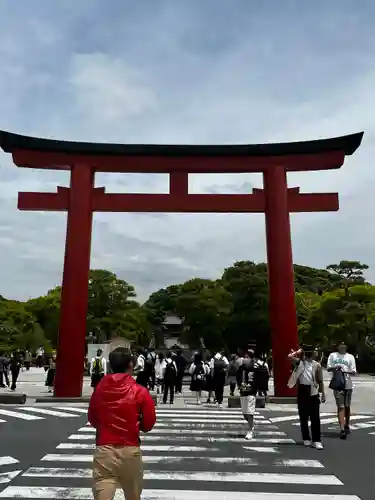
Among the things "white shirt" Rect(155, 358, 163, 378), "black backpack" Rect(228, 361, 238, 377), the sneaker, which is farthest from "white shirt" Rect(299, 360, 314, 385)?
"white shirt" Rect(155, 358, 163, 378)

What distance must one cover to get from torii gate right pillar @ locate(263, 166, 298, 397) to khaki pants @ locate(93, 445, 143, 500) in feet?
43.0

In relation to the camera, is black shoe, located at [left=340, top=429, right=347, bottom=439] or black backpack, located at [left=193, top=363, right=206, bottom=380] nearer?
black shoe, located at [left=340, top=429, right=347, bottom=439]

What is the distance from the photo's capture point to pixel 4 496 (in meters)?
5.47

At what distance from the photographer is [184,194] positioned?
17.5 metres

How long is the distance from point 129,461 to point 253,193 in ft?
47.7

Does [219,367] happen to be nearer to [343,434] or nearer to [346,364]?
[346,364]

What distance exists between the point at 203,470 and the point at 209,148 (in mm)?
12075

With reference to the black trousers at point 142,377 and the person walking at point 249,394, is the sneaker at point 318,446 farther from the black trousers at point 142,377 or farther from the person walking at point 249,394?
the black trousers at point 142,377

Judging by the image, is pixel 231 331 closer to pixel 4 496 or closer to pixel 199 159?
pixel 199 159

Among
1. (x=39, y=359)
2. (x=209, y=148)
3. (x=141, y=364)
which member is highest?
(x=209, y=148)

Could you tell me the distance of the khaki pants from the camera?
372cm

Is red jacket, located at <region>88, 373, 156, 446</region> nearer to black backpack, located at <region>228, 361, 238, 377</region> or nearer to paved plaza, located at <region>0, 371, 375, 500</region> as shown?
paved plaza, located at <region>0, 371, 375, 500</region>

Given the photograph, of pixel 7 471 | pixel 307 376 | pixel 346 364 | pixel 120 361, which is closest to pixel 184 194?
pixel 346 364

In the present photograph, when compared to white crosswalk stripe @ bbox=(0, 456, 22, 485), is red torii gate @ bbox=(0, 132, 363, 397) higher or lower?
higher
